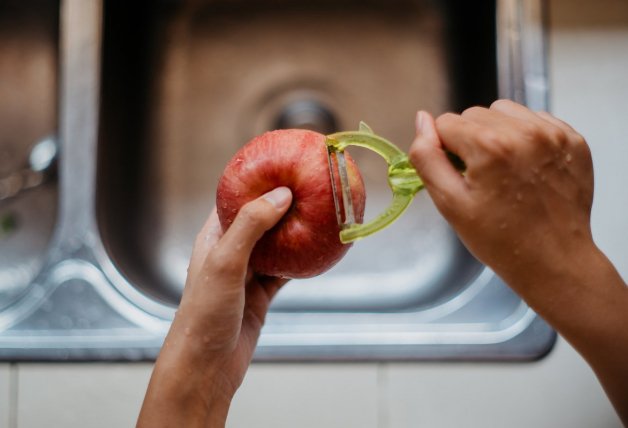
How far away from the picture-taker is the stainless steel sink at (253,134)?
731 mm

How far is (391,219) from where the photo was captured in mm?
453

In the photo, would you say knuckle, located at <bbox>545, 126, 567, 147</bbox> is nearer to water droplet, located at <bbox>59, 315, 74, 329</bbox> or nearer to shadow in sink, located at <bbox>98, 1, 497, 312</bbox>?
shadow in sink, located at <bbox>98, 1, 497, 312</bbox>

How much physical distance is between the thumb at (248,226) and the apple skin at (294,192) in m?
0.03

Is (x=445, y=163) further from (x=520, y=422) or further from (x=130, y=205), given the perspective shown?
(x=130, y=205)

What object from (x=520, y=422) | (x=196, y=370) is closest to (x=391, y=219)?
(x=196, y=370)

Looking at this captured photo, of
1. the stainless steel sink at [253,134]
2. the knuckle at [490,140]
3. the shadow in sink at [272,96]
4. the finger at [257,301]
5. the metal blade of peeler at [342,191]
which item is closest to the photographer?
the knuckle at [490,140]

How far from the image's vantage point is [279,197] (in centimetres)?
48

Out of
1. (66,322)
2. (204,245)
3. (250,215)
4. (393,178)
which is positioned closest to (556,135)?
(393,178)

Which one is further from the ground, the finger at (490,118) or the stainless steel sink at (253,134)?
the finger at (490,118)

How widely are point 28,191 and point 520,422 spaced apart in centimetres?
83

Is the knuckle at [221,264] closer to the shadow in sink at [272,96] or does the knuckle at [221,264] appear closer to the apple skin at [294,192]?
the apple skin at [294,192]

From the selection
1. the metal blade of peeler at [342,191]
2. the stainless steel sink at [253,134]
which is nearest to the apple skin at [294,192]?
the metal blade of peeler at [342,191]

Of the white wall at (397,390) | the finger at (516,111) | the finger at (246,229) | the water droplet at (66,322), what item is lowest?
the white wall at (397,390)

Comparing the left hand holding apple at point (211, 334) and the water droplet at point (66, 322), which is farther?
the water droplet at point (66, 322)
